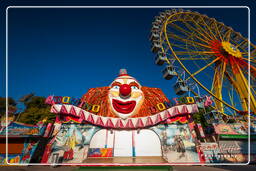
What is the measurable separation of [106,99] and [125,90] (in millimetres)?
3301

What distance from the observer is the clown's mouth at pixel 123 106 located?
662 inches

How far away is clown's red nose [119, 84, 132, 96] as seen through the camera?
1640 cm

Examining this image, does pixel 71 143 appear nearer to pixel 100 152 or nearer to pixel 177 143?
pixel 100 152

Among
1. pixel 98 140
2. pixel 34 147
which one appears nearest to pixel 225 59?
pixel 98 140

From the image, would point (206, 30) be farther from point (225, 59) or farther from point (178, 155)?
point (178, 155)

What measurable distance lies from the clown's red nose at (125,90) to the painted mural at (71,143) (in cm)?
422

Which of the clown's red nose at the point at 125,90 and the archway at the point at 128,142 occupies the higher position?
the clown's red nose at the point at 125,90

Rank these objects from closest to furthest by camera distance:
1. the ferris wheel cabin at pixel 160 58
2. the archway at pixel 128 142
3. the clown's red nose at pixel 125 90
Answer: the archway at pixel 128 142 → the clown's red nose at pixel 125 90 → the ferris wheel cabin at pixel 160 58

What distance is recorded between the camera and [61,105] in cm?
1537

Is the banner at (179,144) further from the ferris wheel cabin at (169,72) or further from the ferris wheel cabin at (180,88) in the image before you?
the ferris wheel cabin at (169,72)

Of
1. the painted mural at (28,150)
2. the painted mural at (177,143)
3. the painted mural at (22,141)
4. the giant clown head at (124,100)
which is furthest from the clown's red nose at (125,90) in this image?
the painted mural at (28,150)

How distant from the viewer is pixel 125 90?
16.4 m

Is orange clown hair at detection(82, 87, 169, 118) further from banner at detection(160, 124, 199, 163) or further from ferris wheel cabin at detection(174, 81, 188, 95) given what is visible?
ferris wheel cabin at detection(174, 81, 188, 95)

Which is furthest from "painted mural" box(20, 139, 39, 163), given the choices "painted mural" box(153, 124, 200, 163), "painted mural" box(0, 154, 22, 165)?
"painted mural" box(153, 124, 200, 163)
